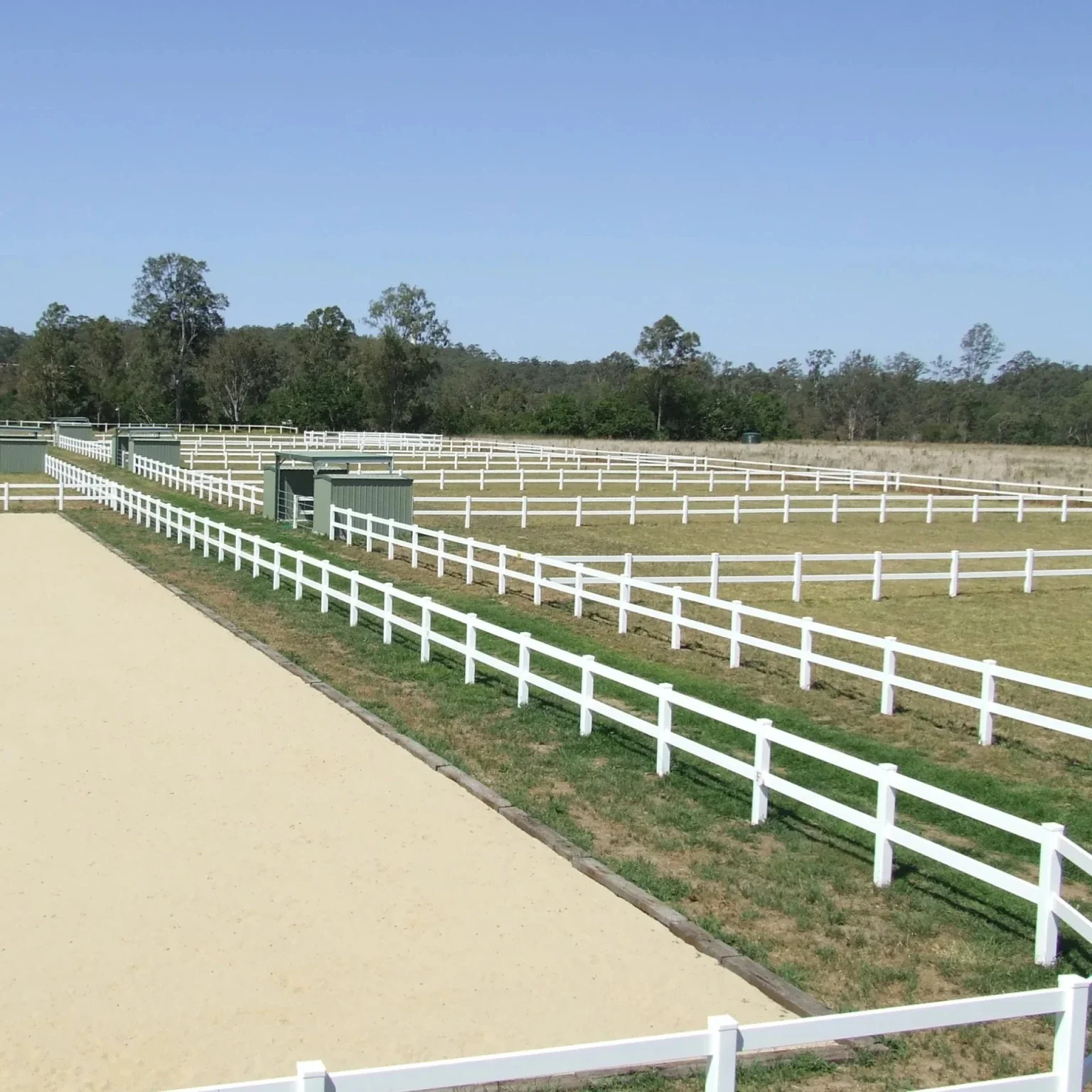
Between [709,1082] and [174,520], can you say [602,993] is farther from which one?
[174,520]

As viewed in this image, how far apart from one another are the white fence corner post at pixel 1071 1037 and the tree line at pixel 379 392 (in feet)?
349

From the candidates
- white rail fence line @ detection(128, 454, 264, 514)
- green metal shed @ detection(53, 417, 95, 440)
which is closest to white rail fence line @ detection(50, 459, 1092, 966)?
white rail fence line @ detection(128, 454, 264, 514)

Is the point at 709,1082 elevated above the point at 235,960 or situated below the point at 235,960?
above

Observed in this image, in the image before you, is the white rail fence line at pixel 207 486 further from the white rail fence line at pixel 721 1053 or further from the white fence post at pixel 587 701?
the white rail fence line at pixel 721 1053

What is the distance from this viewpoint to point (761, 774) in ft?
33.3

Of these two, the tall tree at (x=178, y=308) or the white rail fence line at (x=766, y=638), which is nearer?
the white rail fence line at (x=766, y=638)

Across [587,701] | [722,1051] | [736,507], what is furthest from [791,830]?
[736,507]

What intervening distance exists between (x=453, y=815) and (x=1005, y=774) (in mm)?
4810

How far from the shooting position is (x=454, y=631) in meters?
18.4

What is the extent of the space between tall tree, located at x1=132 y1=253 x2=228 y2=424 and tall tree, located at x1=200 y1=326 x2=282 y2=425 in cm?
153

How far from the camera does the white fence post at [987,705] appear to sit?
1232 centimetres

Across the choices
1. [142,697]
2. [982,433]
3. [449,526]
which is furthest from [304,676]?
[982,433]

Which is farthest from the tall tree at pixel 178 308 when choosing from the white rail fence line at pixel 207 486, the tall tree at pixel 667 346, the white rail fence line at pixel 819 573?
the white rail fence line at pixel 819 573

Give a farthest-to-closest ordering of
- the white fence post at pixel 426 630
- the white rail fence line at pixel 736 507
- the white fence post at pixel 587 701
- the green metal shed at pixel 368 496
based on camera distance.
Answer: the white rail fence line at pixel 736 507, the green metal shed at pixel 368 496, the white fence post at pixel 426 630, the white fence post at pixel 587 701
